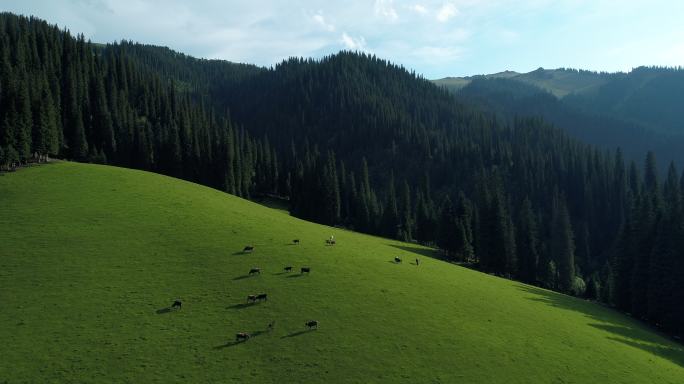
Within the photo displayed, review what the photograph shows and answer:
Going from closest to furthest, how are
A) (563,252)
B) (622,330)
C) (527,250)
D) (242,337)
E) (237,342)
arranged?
(237,342), (242,337), (622,330), (527,250), (563,252)

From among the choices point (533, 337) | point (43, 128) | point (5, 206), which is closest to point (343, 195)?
point (43, 128)

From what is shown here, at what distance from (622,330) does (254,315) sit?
164 ft

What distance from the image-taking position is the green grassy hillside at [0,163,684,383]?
3738 cm

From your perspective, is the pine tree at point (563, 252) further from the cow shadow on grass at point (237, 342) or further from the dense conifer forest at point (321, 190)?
the cow shadow on grass at point (237, 342)

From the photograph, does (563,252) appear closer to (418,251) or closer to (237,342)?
(418,251)

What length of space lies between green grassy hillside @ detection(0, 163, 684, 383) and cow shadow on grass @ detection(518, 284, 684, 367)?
397 mm

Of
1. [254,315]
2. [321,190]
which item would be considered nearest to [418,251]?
[321,190]

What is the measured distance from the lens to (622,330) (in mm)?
60938

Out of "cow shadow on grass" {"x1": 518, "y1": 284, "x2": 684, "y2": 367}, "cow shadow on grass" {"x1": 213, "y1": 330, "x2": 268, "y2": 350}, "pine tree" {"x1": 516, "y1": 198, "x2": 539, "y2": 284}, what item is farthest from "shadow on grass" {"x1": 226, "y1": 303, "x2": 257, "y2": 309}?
"pine tree" {"x1": 516, "y1": 198, "x2": 539, "y2": 284}

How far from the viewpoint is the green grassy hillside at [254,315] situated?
3738 centimetres

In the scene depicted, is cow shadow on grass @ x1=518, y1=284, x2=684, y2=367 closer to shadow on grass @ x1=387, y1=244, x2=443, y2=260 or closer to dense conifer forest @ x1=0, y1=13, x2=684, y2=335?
dense conifer forest @ x1=0, y1=13, x2=684, y2=335

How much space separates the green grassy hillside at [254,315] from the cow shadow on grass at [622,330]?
40 cm

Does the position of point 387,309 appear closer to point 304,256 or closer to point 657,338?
point 304,256

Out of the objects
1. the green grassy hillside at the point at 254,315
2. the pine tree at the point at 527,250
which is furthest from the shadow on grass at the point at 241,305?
the pine tree at the point at 527,250
